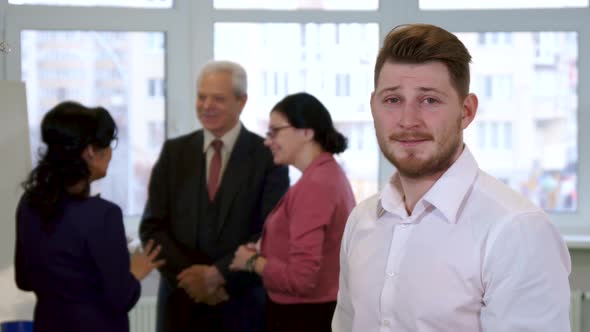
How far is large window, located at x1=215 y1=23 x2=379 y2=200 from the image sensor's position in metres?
4.41

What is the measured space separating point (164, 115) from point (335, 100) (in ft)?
3.20

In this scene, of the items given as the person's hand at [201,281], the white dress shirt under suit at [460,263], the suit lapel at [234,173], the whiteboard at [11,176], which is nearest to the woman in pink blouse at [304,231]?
the person's hand at [201,281]

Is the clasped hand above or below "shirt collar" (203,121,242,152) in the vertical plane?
below

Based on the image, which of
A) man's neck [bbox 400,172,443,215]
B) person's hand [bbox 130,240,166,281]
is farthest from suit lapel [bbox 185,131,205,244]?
man's neck [bbox 400,172,443,215]

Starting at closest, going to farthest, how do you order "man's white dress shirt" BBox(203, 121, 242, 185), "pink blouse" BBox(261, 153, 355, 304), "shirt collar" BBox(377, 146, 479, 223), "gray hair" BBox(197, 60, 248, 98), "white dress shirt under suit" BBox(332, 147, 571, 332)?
"white dress shirt under suit" BBox(332, 147, 571, 332) → "shirt collar" BBox(377, 146, 479, 223) → "pink blouse" BBox(261, 153, 355, 304) → "man's white dress shirt" BBox(203, 121, 242, 185) → "gray hair" BBox(197, 60, 248, 98)

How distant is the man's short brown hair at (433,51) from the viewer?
4.68ft

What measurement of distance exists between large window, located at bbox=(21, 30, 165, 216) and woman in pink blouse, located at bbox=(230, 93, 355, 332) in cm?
159

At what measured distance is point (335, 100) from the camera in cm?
441

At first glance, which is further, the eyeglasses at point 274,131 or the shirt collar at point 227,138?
the shirt collar at point 227,138

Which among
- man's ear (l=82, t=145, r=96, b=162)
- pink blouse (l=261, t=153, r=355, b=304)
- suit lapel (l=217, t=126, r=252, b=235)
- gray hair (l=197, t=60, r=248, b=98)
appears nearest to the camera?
man's ear (l=82, t=145, r=96, b=162)

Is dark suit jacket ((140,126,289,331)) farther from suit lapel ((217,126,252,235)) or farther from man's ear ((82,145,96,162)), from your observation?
man's ear ((82,145,96,162))

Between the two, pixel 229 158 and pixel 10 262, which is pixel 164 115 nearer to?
pixel 229 158

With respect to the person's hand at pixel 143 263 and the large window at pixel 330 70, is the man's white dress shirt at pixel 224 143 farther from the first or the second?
the large window at pixel 330 70

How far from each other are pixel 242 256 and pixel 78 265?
0.78 metres
